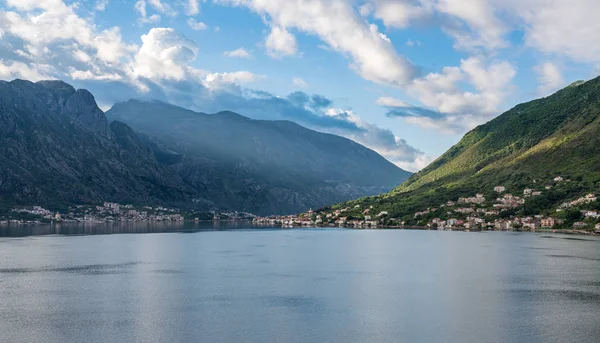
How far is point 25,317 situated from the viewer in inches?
2611

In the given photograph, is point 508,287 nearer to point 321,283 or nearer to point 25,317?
point 321,283

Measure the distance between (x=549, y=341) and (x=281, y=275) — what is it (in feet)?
189

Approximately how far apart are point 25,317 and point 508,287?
7121 centimetres

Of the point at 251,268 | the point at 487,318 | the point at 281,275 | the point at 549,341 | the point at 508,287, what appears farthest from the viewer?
the point at 251,268

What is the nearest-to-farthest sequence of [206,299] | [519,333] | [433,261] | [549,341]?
[549,341], [519,333], [206,299], [433,261]

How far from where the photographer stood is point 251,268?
11650 cm

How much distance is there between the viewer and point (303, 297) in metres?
79.9

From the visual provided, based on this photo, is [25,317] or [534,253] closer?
[25,317]

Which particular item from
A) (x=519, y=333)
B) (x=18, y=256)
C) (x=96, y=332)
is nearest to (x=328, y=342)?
(x=519, y=333)

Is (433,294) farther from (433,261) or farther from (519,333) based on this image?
(433,261)

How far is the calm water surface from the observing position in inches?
2317

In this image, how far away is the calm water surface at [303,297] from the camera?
58.8m

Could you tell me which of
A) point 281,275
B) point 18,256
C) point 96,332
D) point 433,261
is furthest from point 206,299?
point 18,256

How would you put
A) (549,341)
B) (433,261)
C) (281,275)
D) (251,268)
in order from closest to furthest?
(549,341) < (281,275) < (251,268) < (433,261)
